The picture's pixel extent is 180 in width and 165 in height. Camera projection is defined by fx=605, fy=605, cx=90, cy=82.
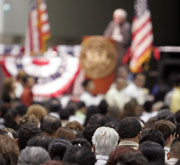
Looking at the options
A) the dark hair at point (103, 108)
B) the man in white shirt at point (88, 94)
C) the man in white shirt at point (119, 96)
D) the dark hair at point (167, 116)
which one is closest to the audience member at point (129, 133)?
the dark hair at point (167, 116)

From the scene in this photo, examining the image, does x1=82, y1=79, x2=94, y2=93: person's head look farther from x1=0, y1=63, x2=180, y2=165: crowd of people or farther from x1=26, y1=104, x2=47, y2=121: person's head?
x1=26, y1=104, x2=47, y2=121: person's head

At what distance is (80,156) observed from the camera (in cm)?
406

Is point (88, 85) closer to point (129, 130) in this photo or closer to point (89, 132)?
point (89, 132)

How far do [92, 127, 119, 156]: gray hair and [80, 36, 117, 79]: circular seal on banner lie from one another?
21.2 ft

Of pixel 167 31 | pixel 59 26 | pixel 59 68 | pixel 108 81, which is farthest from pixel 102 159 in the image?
pixel 59 26

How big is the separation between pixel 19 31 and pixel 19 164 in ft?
46.6

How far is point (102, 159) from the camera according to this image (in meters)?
4.63

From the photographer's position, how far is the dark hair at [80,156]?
4.06m

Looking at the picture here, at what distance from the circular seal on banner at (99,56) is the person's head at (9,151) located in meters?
6.96

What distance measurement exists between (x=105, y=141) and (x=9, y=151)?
0.84 m

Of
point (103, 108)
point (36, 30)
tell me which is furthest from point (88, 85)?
point (36, 30)

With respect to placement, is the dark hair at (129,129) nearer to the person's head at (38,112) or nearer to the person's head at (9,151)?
the person's head at (9,151)

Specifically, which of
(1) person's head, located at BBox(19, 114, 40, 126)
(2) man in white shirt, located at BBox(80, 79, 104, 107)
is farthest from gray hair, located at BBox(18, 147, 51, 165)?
(2) man in white shirt, located at BBox(80, 79, 104, 107)

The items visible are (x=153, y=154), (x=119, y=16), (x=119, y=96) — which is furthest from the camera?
(x=119, y=16)
